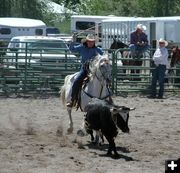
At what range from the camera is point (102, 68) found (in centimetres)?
998

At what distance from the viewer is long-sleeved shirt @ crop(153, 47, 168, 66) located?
18312 mm

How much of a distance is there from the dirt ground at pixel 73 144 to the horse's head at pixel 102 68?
1051 mm

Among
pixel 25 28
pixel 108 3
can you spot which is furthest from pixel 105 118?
pixel 108 3

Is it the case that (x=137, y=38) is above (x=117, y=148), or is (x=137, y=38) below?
above

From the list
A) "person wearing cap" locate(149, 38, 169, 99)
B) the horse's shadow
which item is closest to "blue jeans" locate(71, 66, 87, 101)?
the horse's shadow

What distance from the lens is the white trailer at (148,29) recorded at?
23.4 metres

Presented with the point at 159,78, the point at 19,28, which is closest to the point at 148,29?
the point at 159,78

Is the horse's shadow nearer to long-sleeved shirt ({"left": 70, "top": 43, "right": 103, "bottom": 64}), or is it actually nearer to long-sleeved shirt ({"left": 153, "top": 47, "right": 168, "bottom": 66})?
long-sleeved shirt ({"left": 70, "top": 43, "right": 103, "bottom": 64})

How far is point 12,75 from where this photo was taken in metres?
18.7

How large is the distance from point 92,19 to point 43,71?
14737 millimetres

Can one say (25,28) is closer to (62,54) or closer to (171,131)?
(62,54)

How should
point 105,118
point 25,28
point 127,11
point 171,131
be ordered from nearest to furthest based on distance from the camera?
point 105,118
point 171,131
point 25,28
point 127,11

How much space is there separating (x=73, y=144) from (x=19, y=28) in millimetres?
21845

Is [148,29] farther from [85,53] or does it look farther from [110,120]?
[110,120]
